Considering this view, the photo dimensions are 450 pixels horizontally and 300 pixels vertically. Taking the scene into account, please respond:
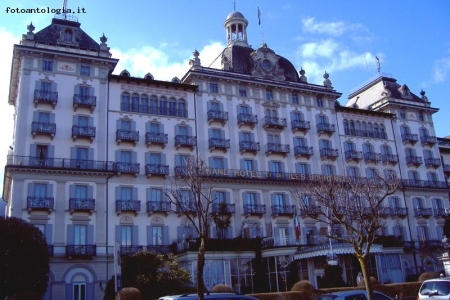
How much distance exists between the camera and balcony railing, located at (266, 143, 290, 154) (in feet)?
176

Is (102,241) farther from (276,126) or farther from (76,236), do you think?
(276,126)

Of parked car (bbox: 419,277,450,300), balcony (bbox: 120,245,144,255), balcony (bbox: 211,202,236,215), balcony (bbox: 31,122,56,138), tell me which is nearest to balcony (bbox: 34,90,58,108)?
balcony (bbox: 31,122,56,138)

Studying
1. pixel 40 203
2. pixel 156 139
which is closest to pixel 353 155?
pixel 156 139

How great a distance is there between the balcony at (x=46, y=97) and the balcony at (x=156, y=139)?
30.6 ft

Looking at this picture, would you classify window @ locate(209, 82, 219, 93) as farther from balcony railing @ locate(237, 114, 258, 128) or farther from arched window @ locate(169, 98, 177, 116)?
arched window @ locate(169, 98, 177, 116)

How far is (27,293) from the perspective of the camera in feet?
98.7

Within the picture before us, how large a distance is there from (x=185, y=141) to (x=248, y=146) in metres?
7.34

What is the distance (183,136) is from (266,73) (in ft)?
46.0

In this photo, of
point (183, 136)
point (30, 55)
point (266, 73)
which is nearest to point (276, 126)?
point (266, 73)

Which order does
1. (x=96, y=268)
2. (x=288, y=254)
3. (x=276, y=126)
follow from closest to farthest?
(x=96, y=268)
(x=288, y=254)
(x=276, y=126)

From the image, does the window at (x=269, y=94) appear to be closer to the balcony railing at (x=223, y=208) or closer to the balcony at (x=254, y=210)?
the balcony at (x=254, y=210)

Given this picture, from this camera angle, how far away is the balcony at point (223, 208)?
48.2 metres

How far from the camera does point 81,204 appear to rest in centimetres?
4284

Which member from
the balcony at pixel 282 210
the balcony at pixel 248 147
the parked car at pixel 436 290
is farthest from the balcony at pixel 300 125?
the parked car at pixel 436 290
